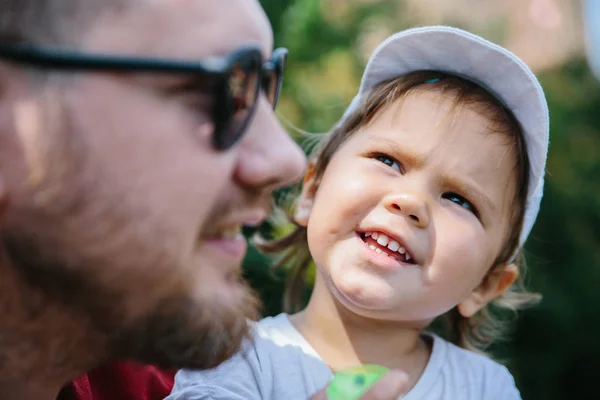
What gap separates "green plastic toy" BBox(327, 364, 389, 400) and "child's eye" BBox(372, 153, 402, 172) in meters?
0.56

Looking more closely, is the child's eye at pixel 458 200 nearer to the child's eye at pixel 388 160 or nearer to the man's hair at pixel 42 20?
the child's eye at pixel 388 160

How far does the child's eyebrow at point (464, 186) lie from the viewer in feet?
6.41

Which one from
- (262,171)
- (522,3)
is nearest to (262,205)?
(262,171)

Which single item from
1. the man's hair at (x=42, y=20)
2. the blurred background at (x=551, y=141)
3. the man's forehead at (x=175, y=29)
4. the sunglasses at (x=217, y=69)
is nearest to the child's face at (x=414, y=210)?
the sunglasses at (x=217, y=69)

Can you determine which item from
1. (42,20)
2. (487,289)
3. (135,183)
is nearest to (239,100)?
(135,183)

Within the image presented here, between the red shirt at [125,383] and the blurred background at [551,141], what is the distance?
1.80m

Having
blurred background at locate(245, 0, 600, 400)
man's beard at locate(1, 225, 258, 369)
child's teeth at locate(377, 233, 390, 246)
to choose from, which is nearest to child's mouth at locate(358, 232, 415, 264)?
child's teeth at locate(377, 233, 390, 246)

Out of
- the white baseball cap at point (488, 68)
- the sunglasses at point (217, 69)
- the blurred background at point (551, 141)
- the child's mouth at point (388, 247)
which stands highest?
the sunglasses at point (217, 69)

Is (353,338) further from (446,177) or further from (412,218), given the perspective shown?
(446,177)

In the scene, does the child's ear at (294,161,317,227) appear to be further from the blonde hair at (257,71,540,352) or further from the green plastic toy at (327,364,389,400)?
the green plastic toy at (327,364,389,400)

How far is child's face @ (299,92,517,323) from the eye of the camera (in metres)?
1.91

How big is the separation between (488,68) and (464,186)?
407mm

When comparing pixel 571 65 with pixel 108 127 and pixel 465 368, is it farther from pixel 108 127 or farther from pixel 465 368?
pixel 108 127

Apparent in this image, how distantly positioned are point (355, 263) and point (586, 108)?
11.3 feet
